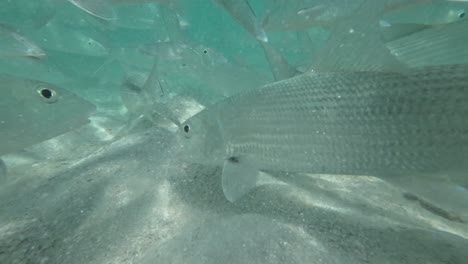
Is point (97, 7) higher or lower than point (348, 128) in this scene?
higher

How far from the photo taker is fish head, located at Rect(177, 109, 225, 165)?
295cm

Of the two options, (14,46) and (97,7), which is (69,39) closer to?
(14,46)

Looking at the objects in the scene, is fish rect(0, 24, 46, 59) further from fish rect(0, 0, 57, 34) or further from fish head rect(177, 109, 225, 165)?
fish rect(0, 0, 57, 34)

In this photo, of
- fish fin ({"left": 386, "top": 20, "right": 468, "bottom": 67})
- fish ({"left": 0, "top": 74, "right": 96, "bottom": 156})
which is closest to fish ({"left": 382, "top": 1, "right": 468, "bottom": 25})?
fish fin ({"left": 386, "top": 20, "right": 468, "bottom": 67})

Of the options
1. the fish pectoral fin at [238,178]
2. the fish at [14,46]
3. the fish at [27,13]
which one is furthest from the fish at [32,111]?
the fish at [27,13]

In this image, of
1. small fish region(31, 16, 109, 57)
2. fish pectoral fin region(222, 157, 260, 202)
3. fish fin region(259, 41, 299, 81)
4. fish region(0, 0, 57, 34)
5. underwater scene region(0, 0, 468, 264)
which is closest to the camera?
underwater scene region(0, 0, 468, 264)

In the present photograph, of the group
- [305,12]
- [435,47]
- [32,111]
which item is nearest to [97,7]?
[32,111]

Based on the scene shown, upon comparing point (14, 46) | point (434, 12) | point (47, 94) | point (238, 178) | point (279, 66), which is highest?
point (434, 12)

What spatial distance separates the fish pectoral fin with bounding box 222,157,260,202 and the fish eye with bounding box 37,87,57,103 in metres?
2.11

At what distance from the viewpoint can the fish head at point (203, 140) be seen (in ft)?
9.68

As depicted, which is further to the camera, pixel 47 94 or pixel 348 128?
pixel 47 94

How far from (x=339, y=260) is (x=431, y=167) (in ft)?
3.07

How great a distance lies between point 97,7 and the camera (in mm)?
4113

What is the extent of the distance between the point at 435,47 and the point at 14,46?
18.6 ft
